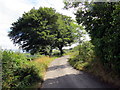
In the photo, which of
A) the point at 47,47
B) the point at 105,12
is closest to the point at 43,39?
the point at 47,47

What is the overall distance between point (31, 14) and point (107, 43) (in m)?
23.1

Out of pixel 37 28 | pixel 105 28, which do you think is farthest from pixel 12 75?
pixel 37 28

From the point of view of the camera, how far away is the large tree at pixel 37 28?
25.0 m

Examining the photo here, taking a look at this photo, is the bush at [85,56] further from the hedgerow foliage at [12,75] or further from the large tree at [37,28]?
the large tree at [37,28]

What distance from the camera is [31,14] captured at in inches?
985

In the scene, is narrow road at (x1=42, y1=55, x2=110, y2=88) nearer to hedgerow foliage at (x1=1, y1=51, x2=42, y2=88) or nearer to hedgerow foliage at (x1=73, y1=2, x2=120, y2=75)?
hedgerow foliage at (x1=1, y1=51, x2=42, y2=88)

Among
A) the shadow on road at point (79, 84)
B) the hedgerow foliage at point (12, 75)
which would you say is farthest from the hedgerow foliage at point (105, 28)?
the hedgerow foliage at point (12, 75)

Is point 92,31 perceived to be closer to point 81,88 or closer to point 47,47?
point 81,88

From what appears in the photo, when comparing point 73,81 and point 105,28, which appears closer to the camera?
point 105,28

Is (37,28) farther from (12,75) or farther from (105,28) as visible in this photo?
(105,28)

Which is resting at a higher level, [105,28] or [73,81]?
[105,28]

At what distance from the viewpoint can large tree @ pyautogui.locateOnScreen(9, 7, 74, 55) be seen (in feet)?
82.0

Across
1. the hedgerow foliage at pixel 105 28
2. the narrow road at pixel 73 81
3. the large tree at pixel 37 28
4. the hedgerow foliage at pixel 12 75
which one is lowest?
the narrow road at pixel 73 81

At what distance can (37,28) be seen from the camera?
24875 millimetres
